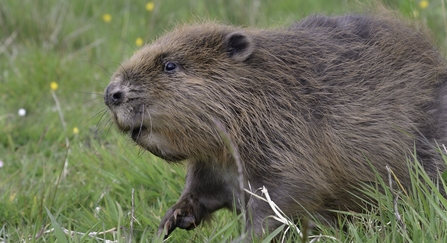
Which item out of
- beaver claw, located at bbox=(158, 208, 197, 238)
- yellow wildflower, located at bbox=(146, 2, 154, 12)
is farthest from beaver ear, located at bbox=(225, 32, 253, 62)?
yellow wildflower, located at bbox=(146, 2, 154, 12)

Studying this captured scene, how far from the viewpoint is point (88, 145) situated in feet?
17.8

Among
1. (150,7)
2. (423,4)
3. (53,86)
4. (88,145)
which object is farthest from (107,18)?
(423,4)

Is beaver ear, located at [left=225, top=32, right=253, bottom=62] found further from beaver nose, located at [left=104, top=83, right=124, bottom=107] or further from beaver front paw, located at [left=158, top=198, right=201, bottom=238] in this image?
beaver front paw, located at [left=158, top=198, right=201, bottom=238]

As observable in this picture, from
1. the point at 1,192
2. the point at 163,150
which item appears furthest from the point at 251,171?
the point at 1,192

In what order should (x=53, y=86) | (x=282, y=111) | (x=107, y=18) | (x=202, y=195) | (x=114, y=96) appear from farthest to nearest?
(x=107, y=18)
(x=53, y=86)
(x=202, y=195)
(x=282, y=111)
(x=114, y=96)

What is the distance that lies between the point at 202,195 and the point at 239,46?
78cm

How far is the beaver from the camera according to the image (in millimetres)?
3736

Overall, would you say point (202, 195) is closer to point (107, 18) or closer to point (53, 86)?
point (53, 86)

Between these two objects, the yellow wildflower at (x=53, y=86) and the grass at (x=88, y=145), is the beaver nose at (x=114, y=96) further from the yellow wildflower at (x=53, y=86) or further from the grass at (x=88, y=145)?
the yellow wildflower at (x=53, y=86)

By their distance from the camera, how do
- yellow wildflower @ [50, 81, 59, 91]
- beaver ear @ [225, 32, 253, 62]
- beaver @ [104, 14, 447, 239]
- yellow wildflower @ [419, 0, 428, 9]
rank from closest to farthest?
beaver @ [104, 14, 447, 239] → beaver ear @ [225, 32, 253, 62] → yellow wildflower @ [50, 81, 59, 91] → yellow wildflower @ [419, 0, 428, 9]

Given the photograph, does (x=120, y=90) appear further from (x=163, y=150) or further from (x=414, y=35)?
(x=414, y=35)

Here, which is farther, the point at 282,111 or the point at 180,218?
the point at 180,218

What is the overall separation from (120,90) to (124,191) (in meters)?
1.22

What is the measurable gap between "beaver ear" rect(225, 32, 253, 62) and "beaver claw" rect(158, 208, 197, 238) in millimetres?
809
